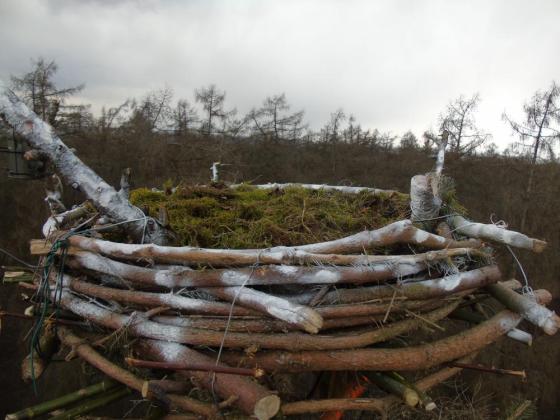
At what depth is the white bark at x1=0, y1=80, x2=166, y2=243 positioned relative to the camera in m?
1.73

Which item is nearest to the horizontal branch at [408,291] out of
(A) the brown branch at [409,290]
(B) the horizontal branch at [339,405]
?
(A) the brown branch at [409,290]

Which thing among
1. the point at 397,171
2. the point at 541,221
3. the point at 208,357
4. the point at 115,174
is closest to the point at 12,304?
the point at 115,174

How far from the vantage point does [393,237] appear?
5.51 ft

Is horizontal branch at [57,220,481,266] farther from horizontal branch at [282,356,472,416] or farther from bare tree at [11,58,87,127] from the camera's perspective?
bare tree at [11,58,87,127]

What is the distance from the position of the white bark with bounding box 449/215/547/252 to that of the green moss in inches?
12.0

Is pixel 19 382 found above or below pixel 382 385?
below

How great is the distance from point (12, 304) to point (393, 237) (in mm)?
8854

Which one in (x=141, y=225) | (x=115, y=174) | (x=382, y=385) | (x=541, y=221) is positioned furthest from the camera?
(x=541, y=221)

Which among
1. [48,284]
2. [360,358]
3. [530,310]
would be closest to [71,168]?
[48,284]

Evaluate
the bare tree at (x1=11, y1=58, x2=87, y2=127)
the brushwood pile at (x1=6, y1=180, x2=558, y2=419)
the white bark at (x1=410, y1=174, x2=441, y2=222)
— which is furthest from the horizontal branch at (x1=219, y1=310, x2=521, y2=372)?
the bare tree at (x1=11, y1=58, x2=87, y2=127)

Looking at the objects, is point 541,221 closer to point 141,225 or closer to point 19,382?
point 141,225

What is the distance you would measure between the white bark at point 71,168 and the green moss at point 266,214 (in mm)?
196

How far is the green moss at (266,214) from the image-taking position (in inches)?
78.8

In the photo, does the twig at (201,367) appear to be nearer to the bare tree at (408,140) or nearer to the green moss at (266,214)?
the green moss at (266,214)
